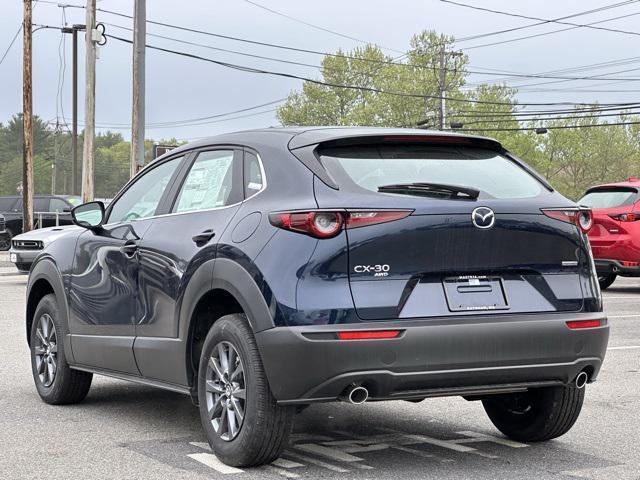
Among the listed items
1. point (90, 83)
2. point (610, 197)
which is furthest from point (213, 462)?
point (90, 83)

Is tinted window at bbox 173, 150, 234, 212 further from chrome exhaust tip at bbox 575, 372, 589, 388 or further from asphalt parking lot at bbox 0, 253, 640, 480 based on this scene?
chrome exhaust tip at bbox 575, 372, 589, 388

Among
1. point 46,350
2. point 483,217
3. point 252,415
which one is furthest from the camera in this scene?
A: point 46,350

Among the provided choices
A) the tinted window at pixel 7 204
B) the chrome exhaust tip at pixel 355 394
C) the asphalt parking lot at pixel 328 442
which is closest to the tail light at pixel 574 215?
the asphalt parking lot at pixel 328 442

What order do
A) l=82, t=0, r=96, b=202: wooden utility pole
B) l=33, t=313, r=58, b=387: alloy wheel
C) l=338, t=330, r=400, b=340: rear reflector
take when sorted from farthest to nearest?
l=82, t=0, r=96, b=202: wooden utility pole → l=33, t=313, r=58, b=387: alloy wheel → l=338, t=330, r=400, b=340: rear reflector

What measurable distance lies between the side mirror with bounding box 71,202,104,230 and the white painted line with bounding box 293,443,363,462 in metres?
2.11

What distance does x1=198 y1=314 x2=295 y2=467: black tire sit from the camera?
17.5 ft

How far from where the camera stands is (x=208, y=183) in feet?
20.8

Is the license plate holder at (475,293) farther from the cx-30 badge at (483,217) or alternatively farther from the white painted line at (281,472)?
the white painted line at (281,472)

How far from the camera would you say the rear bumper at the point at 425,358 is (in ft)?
16.9

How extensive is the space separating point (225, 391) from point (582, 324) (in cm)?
181

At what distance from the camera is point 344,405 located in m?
7.66

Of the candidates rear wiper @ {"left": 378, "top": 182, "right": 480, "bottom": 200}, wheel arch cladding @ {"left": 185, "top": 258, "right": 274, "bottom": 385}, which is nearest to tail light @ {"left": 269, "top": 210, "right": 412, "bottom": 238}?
rear wiper @ {"left": 378, "top": 182, "right": 480, "bottom": 200}

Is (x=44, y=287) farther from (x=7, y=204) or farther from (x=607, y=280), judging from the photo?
(x=7, y=204)

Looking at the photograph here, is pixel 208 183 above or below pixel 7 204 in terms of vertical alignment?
above
